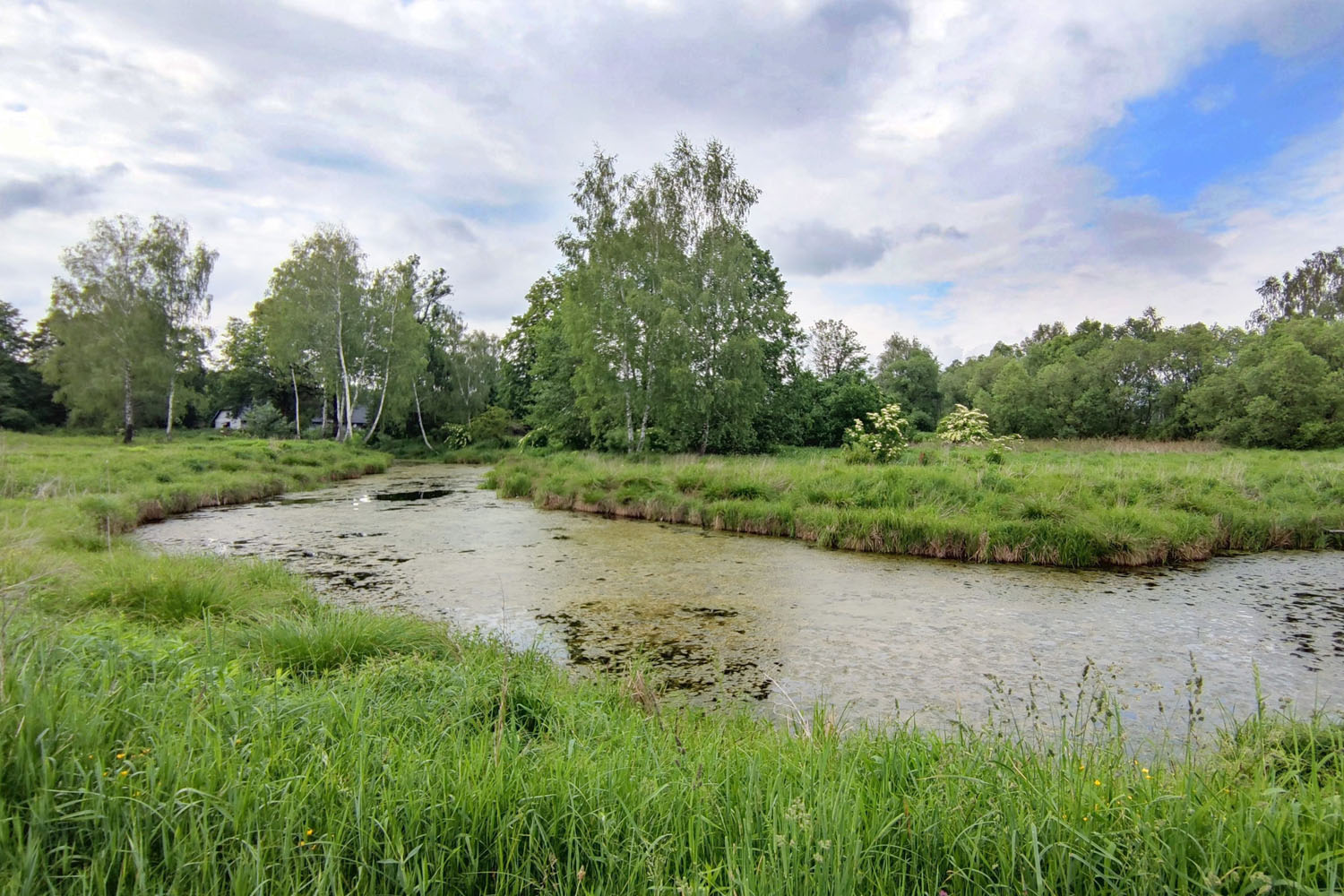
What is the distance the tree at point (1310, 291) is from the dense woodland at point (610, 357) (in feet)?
0.51

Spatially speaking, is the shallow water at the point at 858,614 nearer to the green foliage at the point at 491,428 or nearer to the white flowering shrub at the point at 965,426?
the white flowering shrub at the point at 965,426

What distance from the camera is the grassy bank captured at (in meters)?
10.5

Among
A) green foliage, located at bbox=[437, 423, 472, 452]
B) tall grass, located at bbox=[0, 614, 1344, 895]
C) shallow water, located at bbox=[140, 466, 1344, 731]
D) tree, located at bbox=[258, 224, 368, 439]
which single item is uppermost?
tree, located at bbox=[258, 224, 368, 439]

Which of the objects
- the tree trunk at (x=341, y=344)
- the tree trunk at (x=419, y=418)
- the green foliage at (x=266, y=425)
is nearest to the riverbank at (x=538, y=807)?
the tree trunk at (x=341, y=344)

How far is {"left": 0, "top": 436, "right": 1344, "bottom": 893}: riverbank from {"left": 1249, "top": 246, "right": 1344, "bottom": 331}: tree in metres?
62.6

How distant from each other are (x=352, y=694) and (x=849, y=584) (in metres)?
7.12

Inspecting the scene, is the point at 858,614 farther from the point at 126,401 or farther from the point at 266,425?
the point at 266,425

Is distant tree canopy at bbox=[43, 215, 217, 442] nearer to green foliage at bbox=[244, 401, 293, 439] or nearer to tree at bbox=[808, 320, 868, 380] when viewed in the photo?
green foliage at bbox=[244, 401, 293, 439]

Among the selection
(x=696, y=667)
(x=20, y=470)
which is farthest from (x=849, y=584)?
(x=20, y=470)

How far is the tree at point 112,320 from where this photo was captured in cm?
3162

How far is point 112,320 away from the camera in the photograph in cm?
3172

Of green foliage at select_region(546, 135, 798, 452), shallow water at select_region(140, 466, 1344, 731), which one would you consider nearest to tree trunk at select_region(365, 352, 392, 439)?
green foliage at select_region(546, 135, 798, 452)

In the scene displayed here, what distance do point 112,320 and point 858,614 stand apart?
39489 millimetres

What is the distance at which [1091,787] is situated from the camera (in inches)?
88.7
